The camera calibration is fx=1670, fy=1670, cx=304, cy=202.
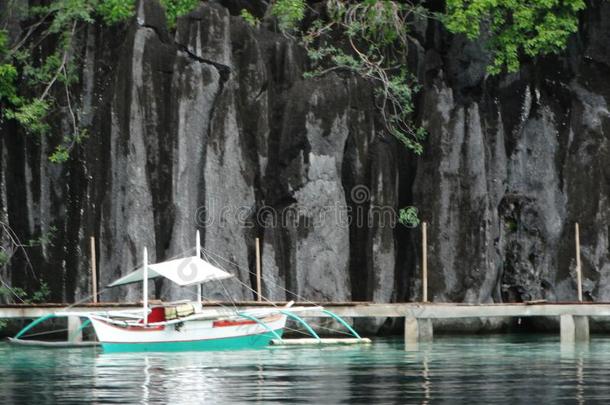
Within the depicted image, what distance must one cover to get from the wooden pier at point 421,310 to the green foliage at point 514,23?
→ 8828 millimetres

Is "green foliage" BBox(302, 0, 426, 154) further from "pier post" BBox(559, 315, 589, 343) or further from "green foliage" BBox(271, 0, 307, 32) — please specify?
"pier post" BBox(559, 315, 589, 343)

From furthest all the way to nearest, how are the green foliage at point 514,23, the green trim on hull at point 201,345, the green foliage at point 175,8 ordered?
the green foliage at point 175,8
the green foliage at point 514,23
the green trim on hull at point 201,345

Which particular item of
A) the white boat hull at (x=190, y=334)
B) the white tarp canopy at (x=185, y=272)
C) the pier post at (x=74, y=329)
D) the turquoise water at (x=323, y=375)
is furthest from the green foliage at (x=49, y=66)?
the white boat hull at (x=190, y=334)

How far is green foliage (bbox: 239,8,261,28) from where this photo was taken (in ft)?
170

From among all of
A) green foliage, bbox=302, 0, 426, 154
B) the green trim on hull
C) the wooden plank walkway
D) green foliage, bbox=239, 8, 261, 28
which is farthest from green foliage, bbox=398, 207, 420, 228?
the green trim on hull

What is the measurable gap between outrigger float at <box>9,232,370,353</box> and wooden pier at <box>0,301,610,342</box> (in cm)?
70

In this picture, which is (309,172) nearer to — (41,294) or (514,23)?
(514,23)

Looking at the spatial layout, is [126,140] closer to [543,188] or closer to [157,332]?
[157,332]

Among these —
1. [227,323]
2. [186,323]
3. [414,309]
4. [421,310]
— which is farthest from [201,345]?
[421,310]

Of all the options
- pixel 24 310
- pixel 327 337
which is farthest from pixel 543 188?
pixel 24 310

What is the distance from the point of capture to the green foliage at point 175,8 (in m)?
52.2

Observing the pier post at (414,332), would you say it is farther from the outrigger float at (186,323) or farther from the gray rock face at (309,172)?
the gray rock face at (309,172)

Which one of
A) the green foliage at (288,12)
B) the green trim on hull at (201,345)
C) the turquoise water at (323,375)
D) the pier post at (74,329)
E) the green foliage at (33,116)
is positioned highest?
the green foliage at (288,12)

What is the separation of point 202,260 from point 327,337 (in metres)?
5.94
